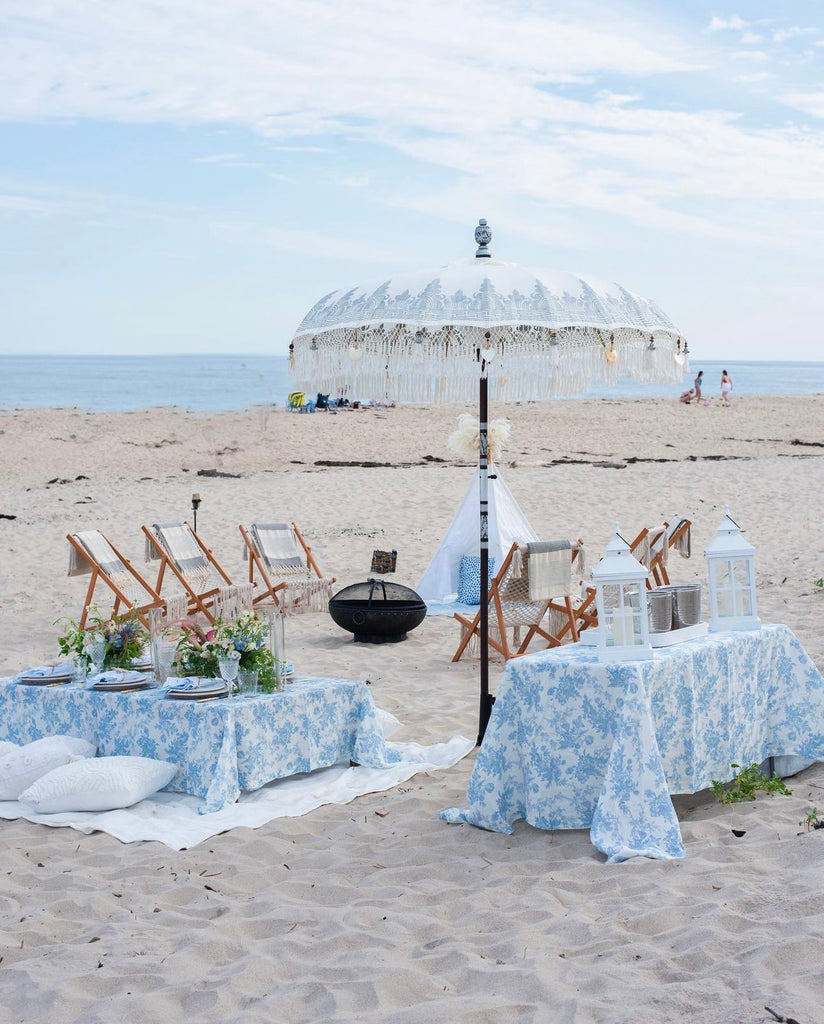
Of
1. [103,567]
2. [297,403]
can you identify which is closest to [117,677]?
[103,567]

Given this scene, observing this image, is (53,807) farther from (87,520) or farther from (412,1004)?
(87,520)

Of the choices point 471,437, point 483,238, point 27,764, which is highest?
point 483,238

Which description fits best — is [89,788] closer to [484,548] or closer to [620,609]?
[484,548]

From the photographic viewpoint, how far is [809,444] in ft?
69.6

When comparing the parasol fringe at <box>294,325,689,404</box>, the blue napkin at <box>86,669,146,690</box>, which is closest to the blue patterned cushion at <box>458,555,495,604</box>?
the parasol fringe at <box>294,325,689,404</box>

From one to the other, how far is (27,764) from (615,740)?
2.43 metres

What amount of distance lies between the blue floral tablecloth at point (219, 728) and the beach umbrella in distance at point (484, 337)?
0.60 meters

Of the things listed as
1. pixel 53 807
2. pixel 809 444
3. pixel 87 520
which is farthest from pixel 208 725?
pixel 809 444

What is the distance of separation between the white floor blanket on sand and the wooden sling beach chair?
1.72 metres

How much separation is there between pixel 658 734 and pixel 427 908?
3.46 feet

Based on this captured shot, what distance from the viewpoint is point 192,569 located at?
873cm

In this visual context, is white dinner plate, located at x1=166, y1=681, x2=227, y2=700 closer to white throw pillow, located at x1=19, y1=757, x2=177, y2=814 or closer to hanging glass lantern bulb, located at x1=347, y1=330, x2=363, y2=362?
white throw pillow, located at x1=19, y1=757, x2=177, y2=814

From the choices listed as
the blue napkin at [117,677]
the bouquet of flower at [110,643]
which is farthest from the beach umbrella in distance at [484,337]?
→ the blue napkin at [117,677]

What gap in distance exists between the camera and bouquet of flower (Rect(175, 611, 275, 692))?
198 inches
